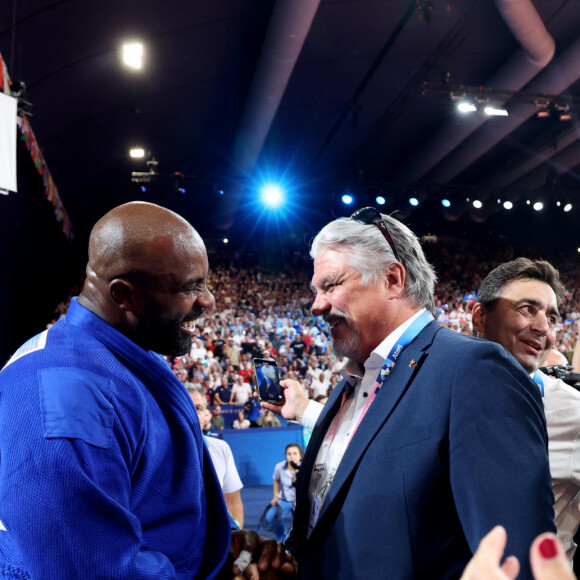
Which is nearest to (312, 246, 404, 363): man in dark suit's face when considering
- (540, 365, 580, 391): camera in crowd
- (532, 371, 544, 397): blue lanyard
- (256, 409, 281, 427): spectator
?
(532, 371, 544, 397): blue lanyard

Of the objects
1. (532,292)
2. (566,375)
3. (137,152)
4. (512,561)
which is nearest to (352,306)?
(532,292)

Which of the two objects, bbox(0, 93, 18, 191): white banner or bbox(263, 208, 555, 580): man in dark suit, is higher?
bbox(0, 93, 18, 191): white banner

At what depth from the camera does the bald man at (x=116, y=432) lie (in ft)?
3.03

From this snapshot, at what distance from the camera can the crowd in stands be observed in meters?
10.6

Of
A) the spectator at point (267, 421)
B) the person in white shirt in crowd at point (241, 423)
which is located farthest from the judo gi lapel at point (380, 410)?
the spectator at point (267, 421)

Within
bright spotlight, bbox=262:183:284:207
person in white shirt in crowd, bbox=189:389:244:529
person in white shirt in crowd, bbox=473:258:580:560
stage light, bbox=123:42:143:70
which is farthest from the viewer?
bright spotlight, bbox=262:183:284:207

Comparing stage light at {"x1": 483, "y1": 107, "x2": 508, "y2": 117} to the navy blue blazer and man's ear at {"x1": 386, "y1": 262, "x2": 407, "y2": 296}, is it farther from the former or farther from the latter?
the navy blue blazer

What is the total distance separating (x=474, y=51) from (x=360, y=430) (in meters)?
9.80

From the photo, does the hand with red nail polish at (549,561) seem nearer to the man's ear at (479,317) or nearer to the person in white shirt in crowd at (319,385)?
the man's ear at (479,317)

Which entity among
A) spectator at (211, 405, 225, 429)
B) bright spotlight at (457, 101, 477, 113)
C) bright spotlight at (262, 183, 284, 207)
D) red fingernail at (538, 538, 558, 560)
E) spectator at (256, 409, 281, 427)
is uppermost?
bright spotlight at (262, 183, 284, 207)

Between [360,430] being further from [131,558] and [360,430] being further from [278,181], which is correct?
[278,181]

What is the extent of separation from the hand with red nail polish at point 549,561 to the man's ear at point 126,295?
1.00 meters

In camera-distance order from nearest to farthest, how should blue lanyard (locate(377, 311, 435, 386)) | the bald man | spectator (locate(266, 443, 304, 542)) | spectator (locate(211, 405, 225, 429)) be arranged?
the bald man
blue lanyard (locate(377, 311, 435, 386))
spectator (locate(266, 443, 304, 542))
spectator (locate(211, 405, 225, 429))

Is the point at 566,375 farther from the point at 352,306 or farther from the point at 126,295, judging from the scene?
the point at 126,295
